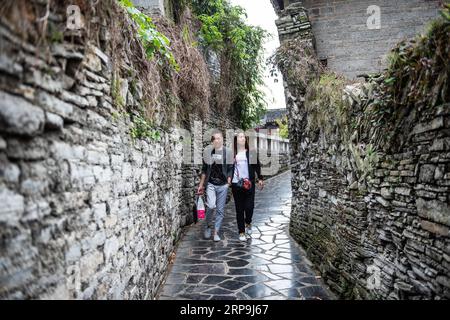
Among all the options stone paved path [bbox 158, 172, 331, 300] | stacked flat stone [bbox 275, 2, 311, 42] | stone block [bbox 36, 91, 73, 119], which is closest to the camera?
stone block [bbox 36, 91, 73, 119]

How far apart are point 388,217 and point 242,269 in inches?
89.6

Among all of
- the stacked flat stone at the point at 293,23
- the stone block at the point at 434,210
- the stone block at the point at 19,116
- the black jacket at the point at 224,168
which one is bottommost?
the stone block at the point at 434,210

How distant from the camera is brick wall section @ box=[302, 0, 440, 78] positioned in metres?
6.70

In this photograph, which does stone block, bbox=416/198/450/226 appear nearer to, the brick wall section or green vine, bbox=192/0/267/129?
the brick wall section

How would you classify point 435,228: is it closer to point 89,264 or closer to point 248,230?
point 89,264

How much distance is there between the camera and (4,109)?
133 cm

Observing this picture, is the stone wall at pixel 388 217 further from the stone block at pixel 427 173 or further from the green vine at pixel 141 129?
the green vine at pixel 141 129

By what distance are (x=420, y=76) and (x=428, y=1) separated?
18.6 feet

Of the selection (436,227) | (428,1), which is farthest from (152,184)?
(428,1)

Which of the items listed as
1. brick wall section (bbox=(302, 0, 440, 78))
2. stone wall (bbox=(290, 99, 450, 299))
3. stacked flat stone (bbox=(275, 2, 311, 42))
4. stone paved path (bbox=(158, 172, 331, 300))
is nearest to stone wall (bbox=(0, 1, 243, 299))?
stone paved path (bbox=(158, 172, 331, 300))

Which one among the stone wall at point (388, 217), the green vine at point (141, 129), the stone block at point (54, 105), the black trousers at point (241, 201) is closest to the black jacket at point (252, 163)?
the black trousers at point (241, 201)

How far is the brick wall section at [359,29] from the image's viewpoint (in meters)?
6.70

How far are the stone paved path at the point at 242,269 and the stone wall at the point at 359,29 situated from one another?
380cm

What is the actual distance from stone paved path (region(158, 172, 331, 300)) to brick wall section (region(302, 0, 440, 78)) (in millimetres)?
3823
